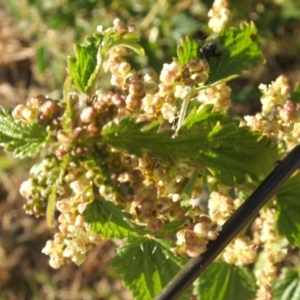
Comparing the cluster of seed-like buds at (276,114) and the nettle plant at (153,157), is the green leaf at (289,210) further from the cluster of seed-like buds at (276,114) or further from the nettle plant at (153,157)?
the cluster of seed-like buds at (276,114)

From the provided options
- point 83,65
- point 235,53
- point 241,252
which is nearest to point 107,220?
point 83,65

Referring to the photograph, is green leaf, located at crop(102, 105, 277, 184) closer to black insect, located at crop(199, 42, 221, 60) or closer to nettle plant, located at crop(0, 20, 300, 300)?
nettle plant, located at crop(0, 20, 300, 300)

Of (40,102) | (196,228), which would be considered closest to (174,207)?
(196,228)

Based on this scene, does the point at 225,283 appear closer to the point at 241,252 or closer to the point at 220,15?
the point at 241,252

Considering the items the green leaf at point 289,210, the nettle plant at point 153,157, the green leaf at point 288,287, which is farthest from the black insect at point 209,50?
the green leaf at point 288,287

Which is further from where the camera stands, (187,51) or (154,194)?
(187,51)

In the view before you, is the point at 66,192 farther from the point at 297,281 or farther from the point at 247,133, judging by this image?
the point at 297,281
